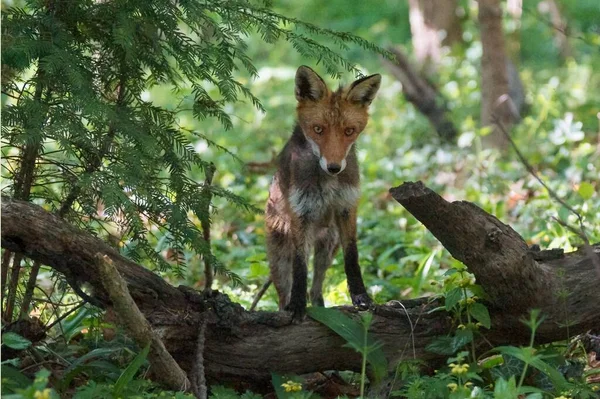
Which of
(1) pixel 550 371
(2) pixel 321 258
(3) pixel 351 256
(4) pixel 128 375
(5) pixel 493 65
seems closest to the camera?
(4) pixel 128 375

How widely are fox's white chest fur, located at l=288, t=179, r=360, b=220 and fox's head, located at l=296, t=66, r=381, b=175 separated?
0.18 m

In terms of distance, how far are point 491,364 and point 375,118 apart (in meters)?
9.58

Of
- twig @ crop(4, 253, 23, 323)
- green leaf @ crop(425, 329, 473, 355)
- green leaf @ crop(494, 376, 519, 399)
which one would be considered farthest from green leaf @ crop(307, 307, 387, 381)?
twig @ crop(4, 253, 23, 323)

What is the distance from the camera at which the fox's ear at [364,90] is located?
242 inches

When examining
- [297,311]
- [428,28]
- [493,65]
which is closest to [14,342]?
[297,311]

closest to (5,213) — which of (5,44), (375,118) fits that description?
(5,44)

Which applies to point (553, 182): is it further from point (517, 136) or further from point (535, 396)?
point (535, 396)

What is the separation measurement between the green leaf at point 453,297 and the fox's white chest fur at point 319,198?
1.44m

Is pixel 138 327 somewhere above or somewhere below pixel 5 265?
below

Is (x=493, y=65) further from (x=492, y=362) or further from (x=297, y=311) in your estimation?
(x=492, y=362)

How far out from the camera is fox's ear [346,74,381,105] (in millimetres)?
6156

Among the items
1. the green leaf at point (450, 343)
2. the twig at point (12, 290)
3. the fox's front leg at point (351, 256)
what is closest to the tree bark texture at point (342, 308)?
the green leaf at point (450, 343)

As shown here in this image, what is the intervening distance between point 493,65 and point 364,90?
5610 mm

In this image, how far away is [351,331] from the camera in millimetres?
4883
